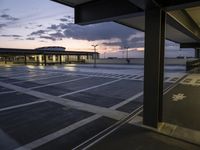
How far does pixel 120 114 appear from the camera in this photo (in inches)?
277

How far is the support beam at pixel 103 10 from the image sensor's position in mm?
5786

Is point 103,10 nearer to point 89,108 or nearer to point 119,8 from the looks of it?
point 119,8

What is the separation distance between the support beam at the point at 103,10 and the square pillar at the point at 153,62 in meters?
0.64

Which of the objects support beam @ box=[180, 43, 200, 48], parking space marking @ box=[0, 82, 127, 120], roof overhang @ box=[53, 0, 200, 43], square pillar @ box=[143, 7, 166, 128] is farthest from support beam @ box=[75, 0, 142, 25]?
support beam @ box=[180, 43, 200, 48]

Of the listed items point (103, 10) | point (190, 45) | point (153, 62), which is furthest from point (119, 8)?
point (190, 45)

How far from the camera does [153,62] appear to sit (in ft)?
17.7

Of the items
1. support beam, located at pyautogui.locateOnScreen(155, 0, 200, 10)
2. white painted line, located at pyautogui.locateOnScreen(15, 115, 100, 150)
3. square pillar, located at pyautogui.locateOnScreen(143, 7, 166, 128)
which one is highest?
support beam, located at pyautogui.locateOnScreen(155, 0, 200, 10)

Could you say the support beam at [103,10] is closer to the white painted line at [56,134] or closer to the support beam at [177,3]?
the support beam at [177,3]

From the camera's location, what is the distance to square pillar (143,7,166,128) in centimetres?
527

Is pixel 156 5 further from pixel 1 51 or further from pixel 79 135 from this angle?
pixel 1 51

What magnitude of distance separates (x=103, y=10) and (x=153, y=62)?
2.58m

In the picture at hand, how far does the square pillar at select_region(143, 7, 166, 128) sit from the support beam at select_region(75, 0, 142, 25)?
2.10 ft

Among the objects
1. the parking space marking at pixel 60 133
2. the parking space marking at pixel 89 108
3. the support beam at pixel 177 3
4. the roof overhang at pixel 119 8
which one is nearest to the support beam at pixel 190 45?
the roof overhang at pixel 119 8

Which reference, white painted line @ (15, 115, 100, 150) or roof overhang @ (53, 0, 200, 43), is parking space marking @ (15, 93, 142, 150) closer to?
white painted line @ (15, 115, 100, 150)
